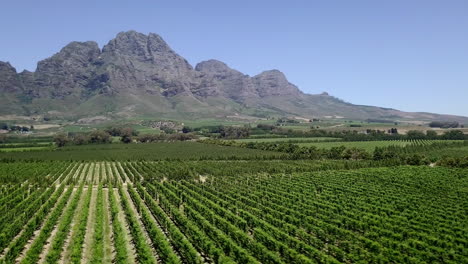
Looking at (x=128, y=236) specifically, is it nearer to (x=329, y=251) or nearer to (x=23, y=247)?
(x=23, y=247)

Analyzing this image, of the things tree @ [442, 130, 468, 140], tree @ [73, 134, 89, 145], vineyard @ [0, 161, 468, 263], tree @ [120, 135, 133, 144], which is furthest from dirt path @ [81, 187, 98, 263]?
tree @ [442, 130, 468, 140]

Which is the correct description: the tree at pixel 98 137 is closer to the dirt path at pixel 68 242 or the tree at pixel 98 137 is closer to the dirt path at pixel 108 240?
the dirt path at pixel 68 242

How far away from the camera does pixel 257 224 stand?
1462 inches

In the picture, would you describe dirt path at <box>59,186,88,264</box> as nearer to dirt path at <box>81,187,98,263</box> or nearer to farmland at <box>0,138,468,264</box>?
farmland at <box>0,138,468,264</box>

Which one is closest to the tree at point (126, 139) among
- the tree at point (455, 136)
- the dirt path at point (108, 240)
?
the dirt path at point (108, 240)

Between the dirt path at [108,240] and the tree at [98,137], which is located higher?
the tree at [98,137]

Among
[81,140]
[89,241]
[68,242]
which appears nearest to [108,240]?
[89,241]

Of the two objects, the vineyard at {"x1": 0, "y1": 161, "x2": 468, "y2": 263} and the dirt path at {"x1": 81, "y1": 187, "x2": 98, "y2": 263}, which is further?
the dirt path at {"x1": 81, "y1": 187, "x2": 98, "y2": 263}

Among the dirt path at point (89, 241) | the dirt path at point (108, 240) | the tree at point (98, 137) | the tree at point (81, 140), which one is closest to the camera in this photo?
the dirt path at point (108, 240)

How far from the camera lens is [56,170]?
87.3 meters

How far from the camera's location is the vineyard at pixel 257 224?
28.9 m

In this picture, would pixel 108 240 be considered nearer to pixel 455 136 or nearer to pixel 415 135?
pixel 415 135

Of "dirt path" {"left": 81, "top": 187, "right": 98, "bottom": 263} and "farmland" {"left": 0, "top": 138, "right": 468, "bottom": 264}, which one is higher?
"farmland" {"left": 0, "top": 138, "right": 468, "bottom": 264}

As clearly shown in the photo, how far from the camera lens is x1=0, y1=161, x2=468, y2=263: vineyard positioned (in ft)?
94.8
